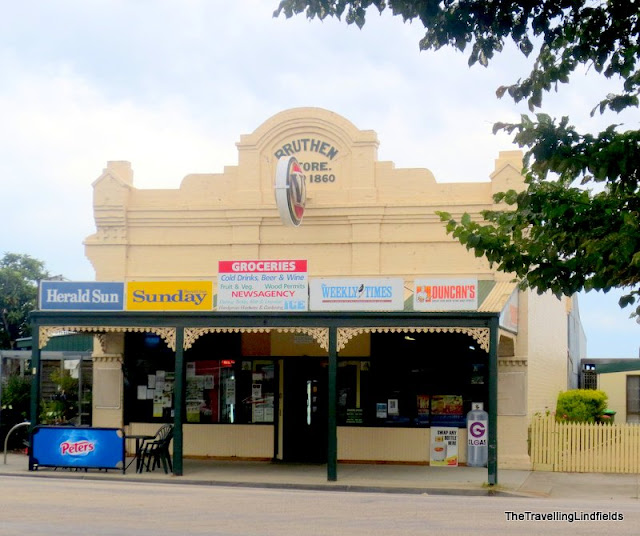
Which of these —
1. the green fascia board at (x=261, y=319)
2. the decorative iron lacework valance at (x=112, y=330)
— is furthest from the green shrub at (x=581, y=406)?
the decorative iron lacework valance at (x=112, y=330)

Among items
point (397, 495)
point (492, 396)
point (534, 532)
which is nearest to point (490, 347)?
point (492, 396)

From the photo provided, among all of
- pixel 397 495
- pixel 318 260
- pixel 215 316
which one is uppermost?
pixel 318 260

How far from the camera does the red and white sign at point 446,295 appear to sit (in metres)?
18.1

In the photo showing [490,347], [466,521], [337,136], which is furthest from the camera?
[337,136]

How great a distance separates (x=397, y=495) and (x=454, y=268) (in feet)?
22.0

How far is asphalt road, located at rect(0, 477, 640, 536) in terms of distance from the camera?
1190 cm

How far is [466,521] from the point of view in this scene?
12906 millimetres

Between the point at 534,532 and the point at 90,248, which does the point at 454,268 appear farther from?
the point at 534,532

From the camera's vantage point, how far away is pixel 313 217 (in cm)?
2264

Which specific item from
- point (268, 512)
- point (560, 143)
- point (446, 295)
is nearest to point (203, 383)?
point (446, 295)

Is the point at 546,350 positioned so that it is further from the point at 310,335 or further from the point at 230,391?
the point at 230,391

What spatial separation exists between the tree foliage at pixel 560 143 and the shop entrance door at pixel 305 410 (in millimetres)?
12006

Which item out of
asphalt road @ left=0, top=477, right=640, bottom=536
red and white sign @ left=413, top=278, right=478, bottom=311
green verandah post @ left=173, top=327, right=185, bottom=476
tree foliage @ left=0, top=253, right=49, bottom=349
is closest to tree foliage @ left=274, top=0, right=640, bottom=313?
asphalt road @ left=0, top=477, right=640, bottom=536

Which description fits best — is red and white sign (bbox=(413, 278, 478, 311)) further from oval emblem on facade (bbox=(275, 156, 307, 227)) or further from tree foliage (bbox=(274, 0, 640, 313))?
tree foliage (bbox=(274, 0, 640, 313))
